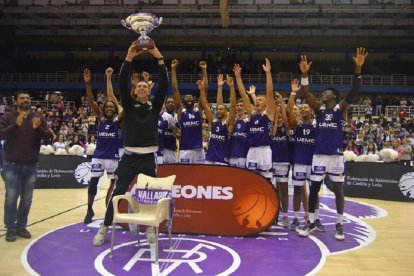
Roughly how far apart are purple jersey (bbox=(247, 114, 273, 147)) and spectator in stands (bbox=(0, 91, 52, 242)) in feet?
9.46

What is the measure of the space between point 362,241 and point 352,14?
21655mm

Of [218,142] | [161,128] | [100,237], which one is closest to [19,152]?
[100,237]

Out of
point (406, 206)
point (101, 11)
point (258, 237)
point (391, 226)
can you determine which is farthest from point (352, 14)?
point (258, 237)

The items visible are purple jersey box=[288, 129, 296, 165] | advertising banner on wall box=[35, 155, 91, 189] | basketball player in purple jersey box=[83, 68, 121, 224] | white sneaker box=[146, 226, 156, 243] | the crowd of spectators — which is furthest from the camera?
the crowd of spectators

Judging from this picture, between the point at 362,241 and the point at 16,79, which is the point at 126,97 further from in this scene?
the point at 16,79

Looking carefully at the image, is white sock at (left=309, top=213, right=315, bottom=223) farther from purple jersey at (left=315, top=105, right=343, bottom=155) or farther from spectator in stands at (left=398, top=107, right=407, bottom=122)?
spectator in stands at (left=398, top=107, right=407, bottom=122)

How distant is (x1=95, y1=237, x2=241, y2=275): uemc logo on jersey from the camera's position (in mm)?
4277

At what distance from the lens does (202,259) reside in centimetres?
465

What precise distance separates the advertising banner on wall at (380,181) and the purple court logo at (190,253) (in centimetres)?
363

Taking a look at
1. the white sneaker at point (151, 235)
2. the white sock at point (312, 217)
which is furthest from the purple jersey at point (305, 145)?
the white sneaker at point (151, 235)

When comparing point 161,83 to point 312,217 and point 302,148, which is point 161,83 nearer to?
point 302,148

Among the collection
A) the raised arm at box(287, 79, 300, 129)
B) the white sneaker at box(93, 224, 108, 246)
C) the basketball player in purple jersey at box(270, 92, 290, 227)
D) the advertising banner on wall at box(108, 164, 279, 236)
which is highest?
the raised arm at box(287, 79, 300, 129)

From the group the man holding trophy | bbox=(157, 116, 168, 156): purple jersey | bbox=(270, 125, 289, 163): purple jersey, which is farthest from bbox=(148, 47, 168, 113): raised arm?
bbox=(270, 125, 289, 163): purple jersey

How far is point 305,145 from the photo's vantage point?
6.23 m
